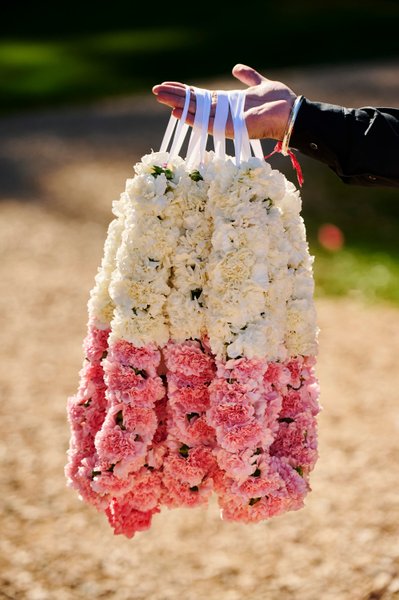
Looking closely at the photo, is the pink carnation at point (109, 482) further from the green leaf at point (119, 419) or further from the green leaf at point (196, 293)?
the green leaf at point (196, 293)

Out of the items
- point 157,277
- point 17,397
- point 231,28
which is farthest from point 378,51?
point 157,277

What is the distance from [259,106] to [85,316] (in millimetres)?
4273

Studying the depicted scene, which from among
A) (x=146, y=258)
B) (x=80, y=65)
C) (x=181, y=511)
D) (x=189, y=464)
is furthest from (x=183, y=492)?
(x=80, y=65)

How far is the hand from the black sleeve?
0.04m

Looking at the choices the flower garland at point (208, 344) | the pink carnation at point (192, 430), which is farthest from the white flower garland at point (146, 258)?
the pink carnation at point (192, 430)

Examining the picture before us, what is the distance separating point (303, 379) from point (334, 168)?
0.58 metres

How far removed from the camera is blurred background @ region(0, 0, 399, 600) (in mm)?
3615

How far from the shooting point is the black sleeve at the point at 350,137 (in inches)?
87.2

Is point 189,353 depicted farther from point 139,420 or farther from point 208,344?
point 139,420

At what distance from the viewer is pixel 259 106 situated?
225 cm

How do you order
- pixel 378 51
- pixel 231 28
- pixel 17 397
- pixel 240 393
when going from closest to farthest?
pixel 240 393 < pixel 17 397 < pixel 378 51 < pixel 231 28

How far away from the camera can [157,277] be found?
87.0 inches

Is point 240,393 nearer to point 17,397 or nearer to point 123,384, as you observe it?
point 123,384

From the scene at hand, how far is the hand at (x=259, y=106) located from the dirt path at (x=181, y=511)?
2025 mm
